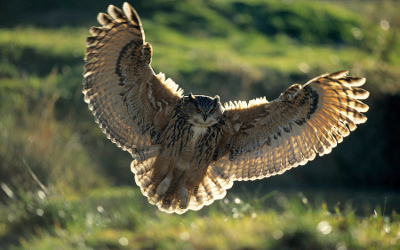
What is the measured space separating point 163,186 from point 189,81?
5884 mm

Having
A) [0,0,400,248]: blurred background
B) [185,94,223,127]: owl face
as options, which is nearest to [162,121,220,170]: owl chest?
[185,94,223,127]: owl face

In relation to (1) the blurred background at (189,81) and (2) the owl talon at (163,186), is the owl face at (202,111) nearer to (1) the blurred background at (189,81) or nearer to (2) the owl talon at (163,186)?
(2) the owl talon at (163,186)

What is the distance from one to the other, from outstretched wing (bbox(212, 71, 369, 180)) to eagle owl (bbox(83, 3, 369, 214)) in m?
0.01

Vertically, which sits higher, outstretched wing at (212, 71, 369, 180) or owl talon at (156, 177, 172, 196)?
outstretched wing at (212, 71, 369, 180)

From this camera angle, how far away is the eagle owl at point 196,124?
4.46 m

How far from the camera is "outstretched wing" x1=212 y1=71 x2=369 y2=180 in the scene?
454cm

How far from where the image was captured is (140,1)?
1650 centimetres

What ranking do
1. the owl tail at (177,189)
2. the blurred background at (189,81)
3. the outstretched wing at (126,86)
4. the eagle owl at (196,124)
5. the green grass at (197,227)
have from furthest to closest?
the blurred background at (189,81)
the owl tail at (177,189)
the eagle owl at (196,124)
the green grass at (197,227)
the outstretched wing at (126,86)

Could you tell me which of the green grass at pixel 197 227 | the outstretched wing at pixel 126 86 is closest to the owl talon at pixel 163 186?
the outstretched wing at pixel 126 86

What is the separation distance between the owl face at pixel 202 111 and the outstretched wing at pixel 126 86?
0.73 feet

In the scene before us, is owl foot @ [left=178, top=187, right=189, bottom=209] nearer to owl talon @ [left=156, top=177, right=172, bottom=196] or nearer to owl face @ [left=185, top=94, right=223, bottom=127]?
owl talon @ [left=156, top=177, right=172, bottom=196]

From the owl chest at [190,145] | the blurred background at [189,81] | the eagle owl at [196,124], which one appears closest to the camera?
the eagle owl at [196,124]

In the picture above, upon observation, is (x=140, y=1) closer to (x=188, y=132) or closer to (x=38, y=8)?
(x=38, y=8)

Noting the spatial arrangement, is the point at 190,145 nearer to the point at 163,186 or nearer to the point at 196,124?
the point at 196,124
